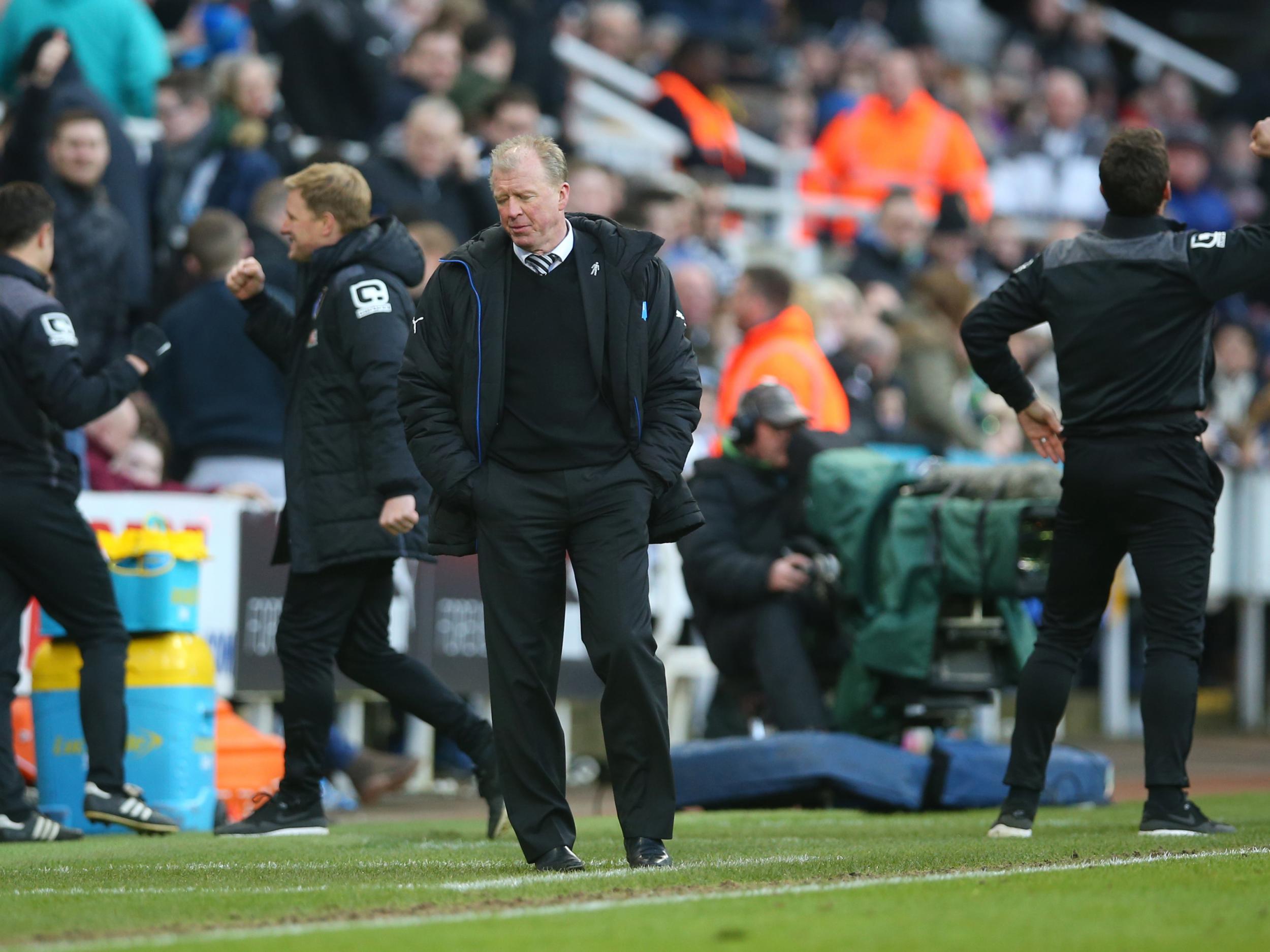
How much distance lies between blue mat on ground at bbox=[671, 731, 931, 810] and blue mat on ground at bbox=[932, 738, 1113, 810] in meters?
0.11

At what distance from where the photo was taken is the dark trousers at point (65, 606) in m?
8.24

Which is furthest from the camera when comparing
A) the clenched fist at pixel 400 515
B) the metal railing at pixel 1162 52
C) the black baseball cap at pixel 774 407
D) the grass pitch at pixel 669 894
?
the metal railing at pixel 1162 52

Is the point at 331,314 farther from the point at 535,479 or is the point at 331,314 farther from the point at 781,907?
the point at 781,907

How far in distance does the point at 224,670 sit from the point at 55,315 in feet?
8.77

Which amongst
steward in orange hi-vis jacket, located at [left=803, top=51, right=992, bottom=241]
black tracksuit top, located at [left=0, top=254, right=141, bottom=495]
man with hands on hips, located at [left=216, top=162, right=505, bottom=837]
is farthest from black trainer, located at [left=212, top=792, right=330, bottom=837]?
steward in orange hi-vis jacket, located at [left=803, top=51, right=992, bottom=241]

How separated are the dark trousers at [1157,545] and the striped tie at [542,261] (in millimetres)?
2143

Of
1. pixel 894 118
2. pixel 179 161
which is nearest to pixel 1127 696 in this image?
pixel 894 118

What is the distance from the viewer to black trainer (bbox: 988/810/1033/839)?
7.78 m

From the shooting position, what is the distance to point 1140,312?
301 inches

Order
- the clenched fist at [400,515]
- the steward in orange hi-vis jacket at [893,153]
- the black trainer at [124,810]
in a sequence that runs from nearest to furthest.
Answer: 1. the clenched fist at [400,515]
2. the black trainer at [124,810]
3. the steward in orange hi-vis jacket at [893,153]

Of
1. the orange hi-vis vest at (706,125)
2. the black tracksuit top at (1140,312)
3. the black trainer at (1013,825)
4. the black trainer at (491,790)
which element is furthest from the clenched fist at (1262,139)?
the orange hi-vis vest at (706,125)

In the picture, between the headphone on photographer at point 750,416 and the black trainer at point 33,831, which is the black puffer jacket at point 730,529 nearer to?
the headphone on photographer at point 750,416

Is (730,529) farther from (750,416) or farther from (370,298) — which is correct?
(370,298)

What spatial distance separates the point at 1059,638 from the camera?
7.93 meters
